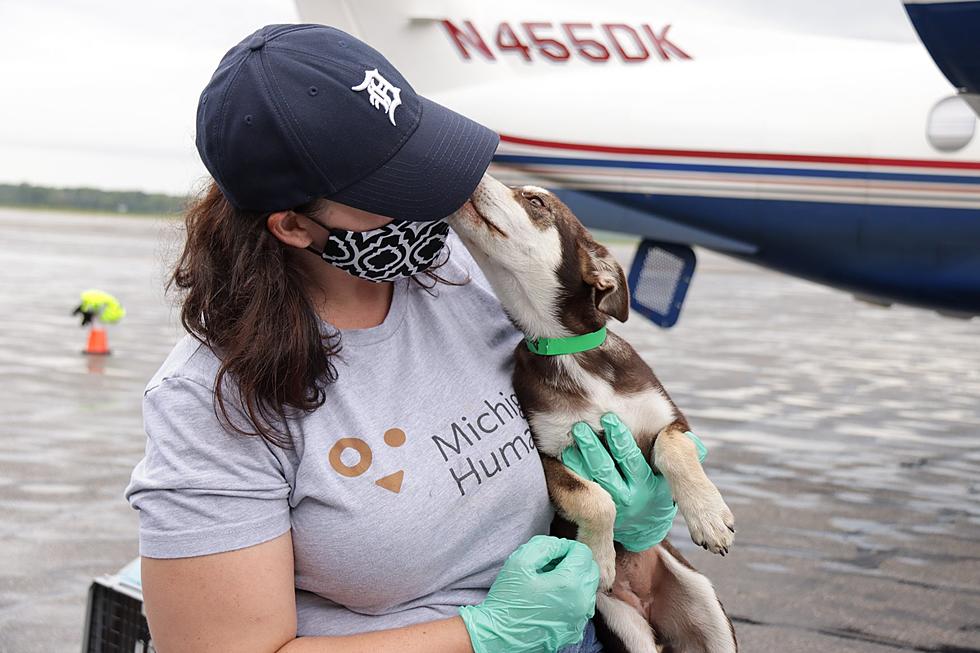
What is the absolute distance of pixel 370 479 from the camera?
197cm

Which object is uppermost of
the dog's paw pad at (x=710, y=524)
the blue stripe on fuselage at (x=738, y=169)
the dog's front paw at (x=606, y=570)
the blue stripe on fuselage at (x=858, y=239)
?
the dog's front paw at (x=606, y=570)

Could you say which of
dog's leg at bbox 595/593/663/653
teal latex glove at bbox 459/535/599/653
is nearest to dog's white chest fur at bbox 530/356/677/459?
dog's leg at bbox 595/593/663/653

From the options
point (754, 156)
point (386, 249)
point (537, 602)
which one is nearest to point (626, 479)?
point (537, 602)

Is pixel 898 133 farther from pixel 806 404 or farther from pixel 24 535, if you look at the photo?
pixel 24 535

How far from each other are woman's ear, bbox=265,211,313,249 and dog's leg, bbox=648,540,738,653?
1.40 metres

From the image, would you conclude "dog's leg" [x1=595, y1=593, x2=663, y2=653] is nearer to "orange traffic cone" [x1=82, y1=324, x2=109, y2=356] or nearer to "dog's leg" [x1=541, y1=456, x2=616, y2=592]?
"dog's leg" [x1=541, y1=456, x2=616, y2=592]

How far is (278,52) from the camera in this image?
6.22 feet

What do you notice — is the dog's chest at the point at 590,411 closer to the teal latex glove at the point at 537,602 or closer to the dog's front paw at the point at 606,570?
the dog's front paw at the point at 606,570

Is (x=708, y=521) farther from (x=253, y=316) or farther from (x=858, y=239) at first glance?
(x=858, y=239)

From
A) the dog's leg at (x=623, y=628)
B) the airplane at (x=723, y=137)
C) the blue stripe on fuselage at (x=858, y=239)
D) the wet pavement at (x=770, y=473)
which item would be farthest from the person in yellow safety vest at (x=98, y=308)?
the dog's leg at (x=623, y=628)

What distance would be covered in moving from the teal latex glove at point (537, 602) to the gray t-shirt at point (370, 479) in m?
0.06

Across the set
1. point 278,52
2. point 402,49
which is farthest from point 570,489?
point 402,49

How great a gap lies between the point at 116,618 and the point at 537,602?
1244 mm

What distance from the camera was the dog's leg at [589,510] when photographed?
254 centimetres
